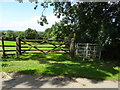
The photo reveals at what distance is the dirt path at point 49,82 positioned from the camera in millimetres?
3848

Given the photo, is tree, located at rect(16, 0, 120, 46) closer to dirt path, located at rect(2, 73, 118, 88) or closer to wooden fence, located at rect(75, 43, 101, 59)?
wooden fence, located at rect(75, 43, 101, 59)

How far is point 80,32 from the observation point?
27.2 ft

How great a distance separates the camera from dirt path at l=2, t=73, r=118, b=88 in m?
3.85

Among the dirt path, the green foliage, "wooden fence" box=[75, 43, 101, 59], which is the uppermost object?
the green foliage

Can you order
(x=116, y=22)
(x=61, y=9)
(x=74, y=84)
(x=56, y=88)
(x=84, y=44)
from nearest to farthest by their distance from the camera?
(x=56, y=88), (x=74, y=84), (x=116, y=22), (x=84, y=44), (x=61, y=9)

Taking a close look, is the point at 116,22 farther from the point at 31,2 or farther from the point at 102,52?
the point at 31,2

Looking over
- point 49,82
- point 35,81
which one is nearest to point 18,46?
point 35,81

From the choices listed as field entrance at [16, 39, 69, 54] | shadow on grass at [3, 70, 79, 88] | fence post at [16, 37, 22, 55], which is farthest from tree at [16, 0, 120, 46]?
shadow on grass at [3, 70, 79, 88]

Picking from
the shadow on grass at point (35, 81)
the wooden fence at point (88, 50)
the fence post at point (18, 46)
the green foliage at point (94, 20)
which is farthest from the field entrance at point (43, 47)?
the shadow on grass at point (35, 81)

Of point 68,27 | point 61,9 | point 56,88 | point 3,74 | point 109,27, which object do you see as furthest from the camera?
point 68,27

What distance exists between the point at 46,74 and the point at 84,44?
13.6 ft

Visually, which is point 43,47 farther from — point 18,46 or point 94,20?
point 94,20

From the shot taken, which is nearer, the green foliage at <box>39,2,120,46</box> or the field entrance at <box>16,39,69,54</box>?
the green foliage at <box>39,2,120,46</box>

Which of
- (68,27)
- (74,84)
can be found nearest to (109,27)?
(68,27)
